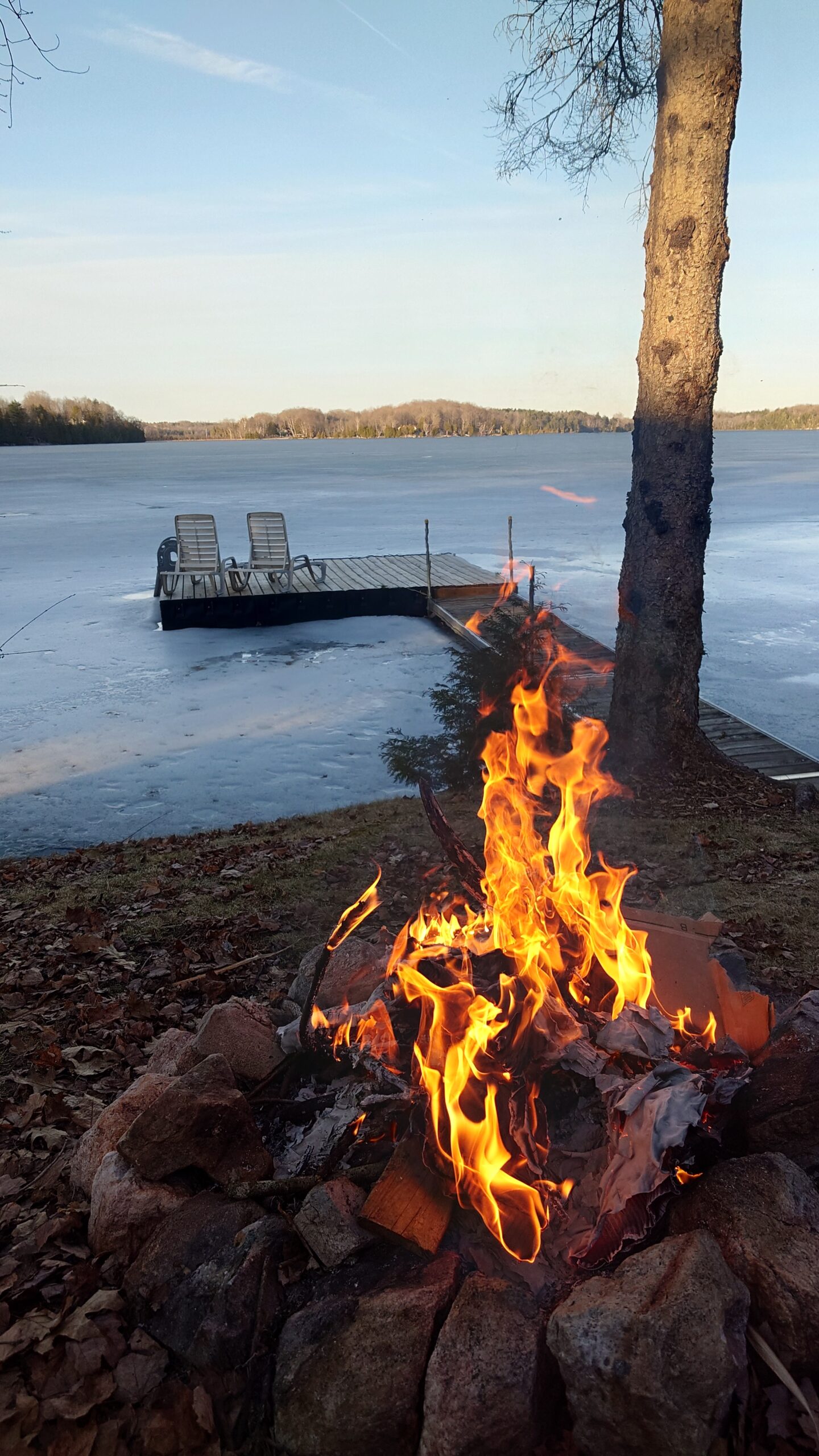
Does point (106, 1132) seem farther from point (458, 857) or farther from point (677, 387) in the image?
point (677, 387)

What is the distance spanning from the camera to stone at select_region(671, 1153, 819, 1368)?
7.36ft

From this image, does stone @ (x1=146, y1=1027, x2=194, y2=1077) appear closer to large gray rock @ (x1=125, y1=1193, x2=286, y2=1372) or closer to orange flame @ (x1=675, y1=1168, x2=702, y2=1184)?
large gray rock @ (x1=125, y1=1193, x2=286, y2=1372)

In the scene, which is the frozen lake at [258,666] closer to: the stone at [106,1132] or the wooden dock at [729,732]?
the wooden dock at [729,732]

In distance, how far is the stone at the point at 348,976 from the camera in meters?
3.71

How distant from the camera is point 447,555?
70.8 feet

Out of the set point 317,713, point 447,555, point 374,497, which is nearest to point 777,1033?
point 317,713

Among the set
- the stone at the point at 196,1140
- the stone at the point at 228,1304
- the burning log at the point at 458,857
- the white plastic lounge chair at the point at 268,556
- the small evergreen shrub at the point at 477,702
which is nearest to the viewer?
the stone at the point at 228,1304

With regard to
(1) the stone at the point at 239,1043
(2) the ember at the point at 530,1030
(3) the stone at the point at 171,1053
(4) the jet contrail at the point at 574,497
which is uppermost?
(2) the ember at the point at 530,1030

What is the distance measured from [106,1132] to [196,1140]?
1.48ft

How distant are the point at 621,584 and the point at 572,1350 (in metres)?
6.14

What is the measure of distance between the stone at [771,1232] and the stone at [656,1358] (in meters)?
0.09

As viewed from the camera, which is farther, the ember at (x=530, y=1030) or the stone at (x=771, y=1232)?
the ember at (x=530, y=1030)

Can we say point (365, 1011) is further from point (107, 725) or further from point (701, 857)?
point (107, 725)

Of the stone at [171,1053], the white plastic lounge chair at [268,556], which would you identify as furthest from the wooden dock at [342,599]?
the stone at [171,1053]
